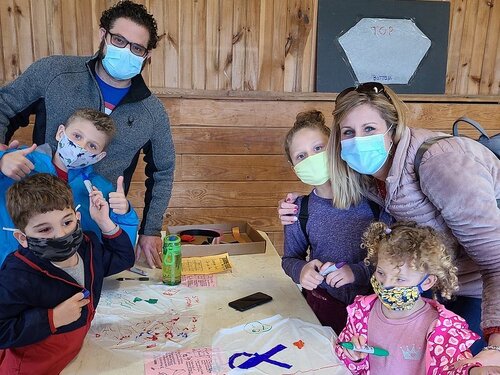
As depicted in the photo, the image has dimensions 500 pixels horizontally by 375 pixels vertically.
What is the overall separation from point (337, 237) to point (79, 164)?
90 cm

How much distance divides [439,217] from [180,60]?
1988 millimetres

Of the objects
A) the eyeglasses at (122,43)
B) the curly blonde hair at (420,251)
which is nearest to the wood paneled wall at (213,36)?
the eyeglasses at (122,43)

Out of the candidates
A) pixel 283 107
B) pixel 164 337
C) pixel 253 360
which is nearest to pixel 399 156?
pixel 253 360

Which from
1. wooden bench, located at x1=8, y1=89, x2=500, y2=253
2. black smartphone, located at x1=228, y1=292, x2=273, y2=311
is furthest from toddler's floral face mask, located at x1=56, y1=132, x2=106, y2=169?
wooden bench, located at x1=8, y1=89, x2=500, y2=253

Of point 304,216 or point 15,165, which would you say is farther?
point 304,216

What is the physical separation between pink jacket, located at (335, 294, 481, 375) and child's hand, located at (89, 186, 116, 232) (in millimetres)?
781

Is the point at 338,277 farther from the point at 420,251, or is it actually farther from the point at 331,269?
the point at 420,251

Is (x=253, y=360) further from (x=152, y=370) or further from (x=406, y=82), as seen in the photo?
(x=406, y=82)

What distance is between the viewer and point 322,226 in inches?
64.2

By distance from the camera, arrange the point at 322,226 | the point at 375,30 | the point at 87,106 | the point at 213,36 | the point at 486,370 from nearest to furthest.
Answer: the point at 486,370, the point at 322,226, the point at 87,106, the point at 213,36, the point at 375,30

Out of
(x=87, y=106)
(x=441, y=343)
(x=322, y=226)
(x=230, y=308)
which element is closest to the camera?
(x=441, y=343)

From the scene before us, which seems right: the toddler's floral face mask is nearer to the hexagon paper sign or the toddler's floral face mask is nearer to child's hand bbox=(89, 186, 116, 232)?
child's hand bbox=(89, 186, 116, 232)

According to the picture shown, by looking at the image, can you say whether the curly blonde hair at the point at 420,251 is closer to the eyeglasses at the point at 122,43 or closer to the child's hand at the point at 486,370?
the child's hand at the point at 486,370

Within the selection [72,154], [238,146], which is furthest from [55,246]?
[238,146]
